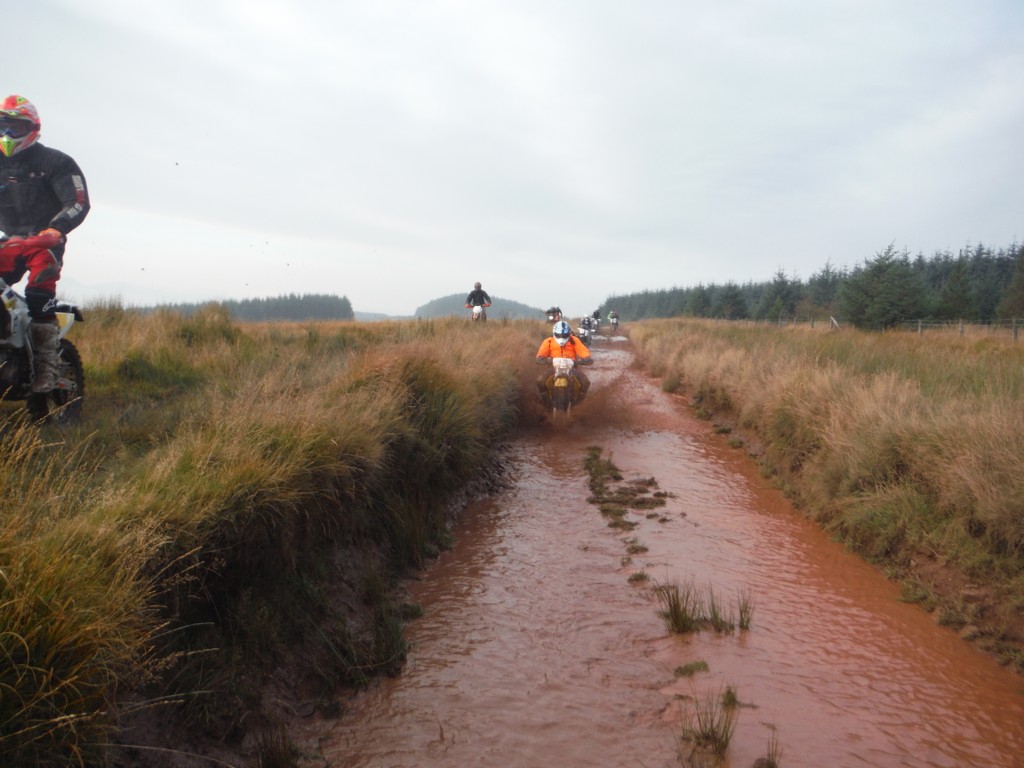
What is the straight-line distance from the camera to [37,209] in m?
5.37

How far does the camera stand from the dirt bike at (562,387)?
11.7 meters

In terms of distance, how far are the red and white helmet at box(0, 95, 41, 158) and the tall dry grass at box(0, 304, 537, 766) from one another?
7.29 feet

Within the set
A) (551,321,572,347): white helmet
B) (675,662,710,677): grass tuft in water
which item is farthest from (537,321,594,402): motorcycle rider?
(675,662,710,677): grass tuft in water

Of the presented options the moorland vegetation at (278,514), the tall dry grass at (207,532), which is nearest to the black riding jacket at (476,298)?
the moorland vegetation at (278,514)

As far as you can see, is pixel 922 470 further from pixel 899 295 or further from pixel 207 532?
pixel 899 295

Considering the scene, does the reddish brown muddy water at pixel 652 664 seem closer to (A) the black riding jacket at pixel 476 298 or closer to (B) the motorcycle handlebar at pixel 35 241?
(B) the motorcycle handlebar at pixel 35 241

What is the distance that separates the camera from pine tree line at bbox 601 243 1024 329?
40250 mm

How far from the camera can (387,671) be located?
159 inches

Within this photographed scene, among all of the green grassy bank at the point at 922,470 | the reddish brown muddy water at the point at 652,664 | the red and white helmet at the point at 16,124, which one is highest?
the red and white helmet at the point at 16,124

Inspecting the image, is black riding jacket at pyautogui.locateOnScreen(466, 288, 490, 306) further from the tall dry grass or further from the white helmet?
the tall dry grass

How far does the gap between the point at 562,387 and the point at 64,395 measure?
7.83 meters

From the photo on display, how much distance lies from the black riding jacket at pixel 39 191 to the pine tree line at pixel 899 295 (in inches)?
1728

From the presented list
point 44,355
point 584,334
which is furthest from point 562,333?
point 584,334

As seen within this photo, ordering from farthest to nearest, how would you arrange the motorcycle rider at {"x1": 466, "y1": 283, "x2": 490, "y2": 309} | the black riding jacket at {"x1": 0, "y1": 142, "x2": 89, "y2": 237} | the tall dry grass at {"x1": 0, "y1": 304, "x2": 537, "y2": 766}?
the motorcycle rider at {"x1": 466, "y1": 283, "x2": 490, "y2": 309}
the black riding jacket at {"x1": 0, "y1": 142, "x2": 89, "y2": 237}
the tall dry grass at {"x1": 0, "y1": 304, "x2": 537, "y2": 766}
